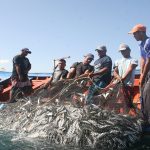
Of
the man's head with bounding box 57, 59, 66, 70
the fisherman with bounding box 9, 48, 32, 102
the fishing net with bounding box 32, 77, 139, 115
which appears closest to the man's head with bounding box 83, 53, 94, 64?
the man's head with bounding box 57, 59, 66, 70

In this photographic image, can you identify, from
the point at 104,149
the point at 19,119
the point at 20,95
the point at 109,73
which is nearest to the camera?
the point at 104,149

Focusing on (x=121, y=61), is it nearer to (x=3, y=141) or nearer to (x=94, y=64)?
(x=94, y=64)

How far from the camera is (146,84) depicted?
28.1 feet

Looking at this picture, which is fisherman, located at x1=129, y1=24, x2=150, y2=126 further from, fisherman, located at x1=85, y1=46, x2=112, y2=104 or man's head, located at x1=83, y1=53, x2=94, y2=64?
man's head, located at x1=83, y1=53, x2=94, y2=64

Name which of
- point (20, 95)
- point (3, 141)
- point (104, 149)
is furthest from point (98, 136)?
point (20, 95)

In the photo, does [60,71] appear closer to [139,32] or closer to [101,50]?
[101,50]

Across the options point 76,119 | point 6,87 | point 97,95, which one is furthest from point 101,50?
point 6,87

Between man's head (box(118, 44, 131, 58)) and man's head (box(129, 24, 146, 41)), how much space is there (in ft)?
4.61

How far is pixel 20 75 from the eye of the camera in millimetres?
13141

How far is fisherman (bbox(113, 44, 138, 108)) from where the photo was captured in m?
9.69

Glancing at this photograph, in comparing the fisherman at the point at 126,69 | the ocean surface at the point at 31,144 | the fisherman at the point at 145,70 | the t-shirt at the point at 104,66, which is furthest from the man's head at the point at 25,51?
the fisherman at the point at 145,70

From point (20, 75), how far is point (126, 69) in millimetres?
4654

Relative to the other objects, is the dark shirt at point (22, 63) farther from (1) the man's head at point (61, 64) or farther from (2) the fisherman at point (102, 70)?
(2) the fisherman at point (102, 70)

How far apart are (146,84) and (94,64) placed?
10.2 ft
